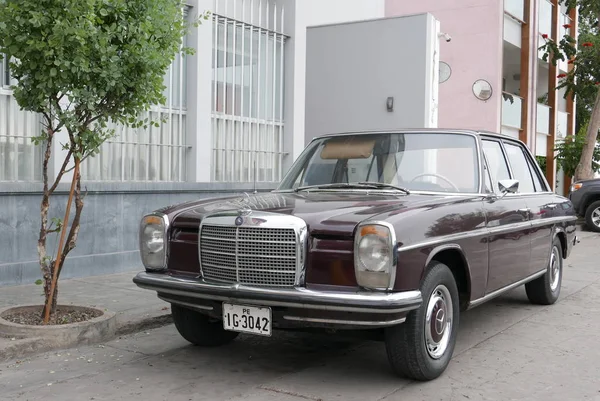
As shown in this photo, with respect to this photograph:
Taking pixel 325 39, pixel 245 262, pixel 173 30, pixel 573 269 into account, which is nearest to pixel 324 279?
pixel 245 262

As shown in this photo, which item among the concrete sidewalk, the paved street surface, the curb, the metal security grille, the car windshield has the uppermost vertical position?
the car windshield

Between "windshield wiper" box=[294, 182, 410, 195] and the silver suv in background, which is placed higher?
"windshield wiper" box=[294, 182, 410, 195]

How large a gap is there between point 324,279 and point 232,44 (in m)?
7.66

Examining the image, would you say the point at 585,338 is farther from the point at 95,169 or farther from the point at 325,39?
the point at 325,39

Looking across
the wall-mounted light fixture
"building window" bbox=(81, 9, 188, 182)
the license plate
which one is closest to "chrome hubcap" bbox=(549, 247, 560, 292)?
the license plate

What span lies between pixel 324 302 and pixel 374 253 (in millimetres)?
413

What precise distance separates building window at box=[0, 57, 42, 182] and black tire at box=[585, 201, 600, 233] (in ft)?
41.0

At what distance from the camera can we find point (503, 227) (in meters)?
5.54

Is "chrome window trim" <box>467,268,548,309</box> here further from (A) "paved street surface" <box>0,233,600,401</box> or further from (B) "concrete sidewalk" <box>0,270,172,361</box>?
(B) "concrete sidewalk" <box>0,270,172,361</box>

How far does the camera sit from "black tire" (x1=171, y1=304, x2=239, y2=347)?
17.2 feet

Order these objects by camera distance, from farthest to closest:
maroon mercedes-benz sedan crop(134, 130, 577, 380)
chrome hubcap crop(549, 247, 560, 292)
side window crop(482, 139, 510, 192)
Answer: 1. chrome hubcap crop(549, 247, 560, 292)
2. side window crop(482, 139, 510, 192)
3. maroon mercedes-benz sedan crop(134, 130, 577, 380)

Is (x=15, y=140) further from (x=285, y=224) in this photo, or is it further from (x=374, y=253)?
(x=374, y=253)

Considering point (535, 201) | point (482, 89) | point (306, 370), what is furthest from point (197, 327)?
point (482, 89)

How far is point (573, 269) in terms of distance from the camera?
10.1m
